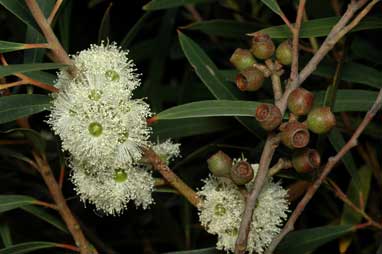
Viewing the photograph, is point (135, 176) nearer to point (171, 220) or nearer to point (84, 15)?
point (171, 220)

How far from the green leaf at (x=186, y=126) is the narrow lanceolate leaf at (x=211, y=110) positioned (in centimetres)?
39

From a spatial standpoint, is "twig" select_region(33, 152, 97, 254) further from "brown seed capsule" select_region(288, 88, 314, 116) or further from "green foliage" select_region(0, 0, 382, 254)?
"brown seed capsule" select_region(288, 88, 314, 116)

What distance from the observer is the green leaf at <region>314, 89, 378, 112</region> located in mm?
2119

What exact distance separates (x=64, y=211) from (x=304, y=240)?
27.8 inches

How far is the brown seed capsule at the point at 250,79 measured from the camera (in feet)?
5.70

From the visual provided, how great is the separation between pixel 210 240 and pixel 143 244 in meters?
→ 0.32

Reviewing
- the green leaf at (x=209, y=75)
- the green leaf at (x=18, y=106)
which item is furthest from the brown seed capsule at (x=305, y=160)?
the green leaf at (x=18, y=106)

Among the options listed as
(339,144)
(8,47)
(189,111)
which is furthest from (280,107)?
(8,47)

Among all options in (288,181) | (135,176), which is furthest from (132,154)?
(288,181)

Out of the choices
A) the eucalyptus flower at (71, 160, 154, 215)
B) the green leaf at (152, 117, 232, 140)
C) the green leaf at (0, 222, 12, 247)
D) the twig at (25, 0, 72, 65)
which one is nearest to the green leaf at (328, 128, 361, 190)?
the green leaf at (152, 117, 232, 140)

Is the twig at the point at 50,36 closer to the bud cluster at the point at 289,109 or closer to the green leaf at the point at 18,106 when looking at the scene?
the green leaf at the point at 18,106

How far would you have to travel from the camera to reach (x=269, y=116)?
1.64m

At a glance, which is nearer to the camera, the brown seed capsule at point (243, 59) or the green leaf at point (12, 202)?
the brown seed capsule at point (243, 59)

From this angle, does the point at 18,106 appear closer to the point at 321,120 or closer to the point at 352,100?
the point at 321,120
